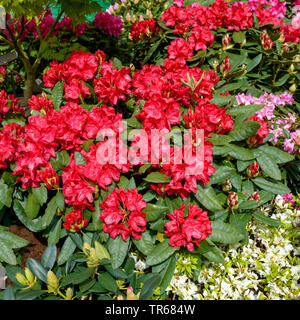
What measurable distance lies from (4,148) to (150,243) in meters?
0.99

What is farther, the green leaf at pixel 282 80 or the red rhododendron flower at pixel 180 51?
the green leaf at pixel 282 80

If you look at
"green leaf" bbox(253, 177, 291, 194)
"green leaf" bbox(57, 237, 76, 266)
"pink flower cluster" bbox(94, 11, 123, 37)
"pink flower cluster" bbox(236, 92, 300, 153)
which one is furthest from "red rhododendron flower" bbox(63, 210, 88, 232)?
A: "pink flower cluster" bbox(94, 11, 123, 37)

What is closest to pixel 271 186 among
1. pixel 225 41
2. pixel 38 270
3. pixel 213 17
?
pixel 225 41

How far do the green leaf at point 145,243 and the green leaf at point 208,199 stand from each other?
0.34 metres

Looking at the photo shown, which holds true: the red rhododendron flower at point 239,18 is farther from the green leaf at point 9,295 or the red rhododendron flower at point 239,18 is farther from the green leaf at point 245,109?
the green leaf at point 9,295

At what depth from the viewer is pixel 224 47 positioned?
2420 millimetres

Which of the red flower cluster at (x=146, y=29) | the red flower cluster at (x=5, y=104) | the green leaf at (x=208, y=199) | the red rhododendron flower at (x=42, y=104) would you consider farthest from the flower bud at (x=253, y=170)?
the red flower cluster at (x=146, y=29)

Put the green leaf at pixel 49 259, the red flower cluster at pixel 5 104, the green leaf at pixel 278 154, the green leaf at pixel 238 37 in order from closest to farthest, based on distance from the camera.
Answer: the green leaf at pixel 49 259 < the green leaf at pixel 278 154 < the red flower cluster at pixel 5 104 < the green leaf at pixel 238 37

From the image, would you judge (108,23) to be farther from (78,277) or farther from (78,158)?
(78,277)

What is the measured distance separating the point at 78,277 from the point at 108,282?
0.15m

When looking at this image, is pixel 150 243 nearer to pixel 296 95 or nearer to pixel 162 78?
Answer: pixel 162 78

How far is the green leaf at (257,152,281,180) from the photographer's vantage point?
1.69 metres

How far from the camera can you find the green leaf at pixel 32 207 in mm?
1627
